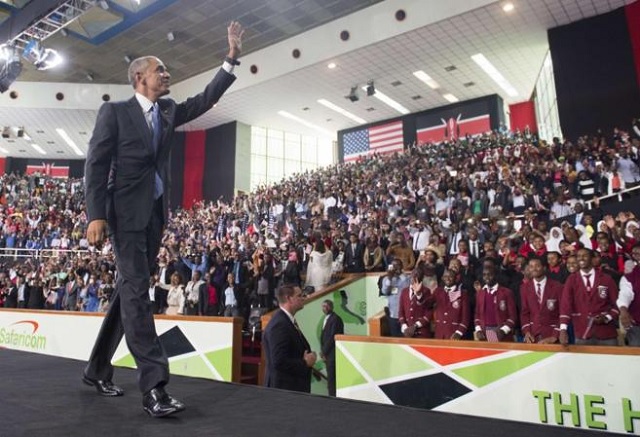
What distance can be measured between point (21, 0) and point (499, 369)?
1553cm

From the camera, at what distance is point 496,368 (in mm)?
3830

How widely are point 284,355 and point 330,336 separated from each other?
2463 mm

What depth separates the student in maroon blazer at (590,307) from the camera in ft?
14.9

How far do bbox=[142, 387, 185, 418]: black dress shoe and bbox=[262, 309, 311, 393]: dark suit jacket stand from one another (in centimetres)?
187

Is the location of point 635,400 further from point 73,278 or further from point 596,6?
point 596,6

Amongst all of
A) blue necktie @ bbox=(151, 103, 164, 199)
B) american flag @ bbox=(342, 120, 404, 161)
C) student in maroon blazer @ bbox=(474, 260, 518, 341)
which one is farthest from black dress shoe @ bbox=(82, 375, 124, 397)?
american flag @ bbox=(342, 120, 404, 161)

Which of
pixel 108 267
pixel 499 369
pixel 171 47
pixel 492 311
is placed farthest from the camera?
pixel 171 47

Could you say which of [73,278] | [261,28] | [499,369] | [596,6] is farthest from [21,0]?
[596,6]

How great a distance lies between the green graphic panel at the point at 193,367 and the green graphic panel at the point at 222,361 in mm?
107

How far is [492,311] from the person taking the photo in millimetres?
5254

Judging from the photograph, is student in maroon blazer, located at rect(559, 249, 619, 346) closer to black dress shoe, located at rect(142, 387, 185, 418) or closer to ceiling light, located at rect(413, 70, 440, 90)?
black dress shoe, located at rect(142, 387, 185, 418)

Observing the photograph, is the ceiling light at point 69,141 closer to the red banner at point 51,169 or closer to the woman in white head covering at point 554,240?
the red banner at point 51,169

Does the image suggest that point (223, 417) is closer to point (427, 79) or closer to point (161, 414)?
point (161, 414)

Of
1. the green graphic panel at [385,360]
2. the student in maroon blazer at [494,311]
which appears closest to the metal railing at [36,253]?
the green graphic panel at [385,360]
